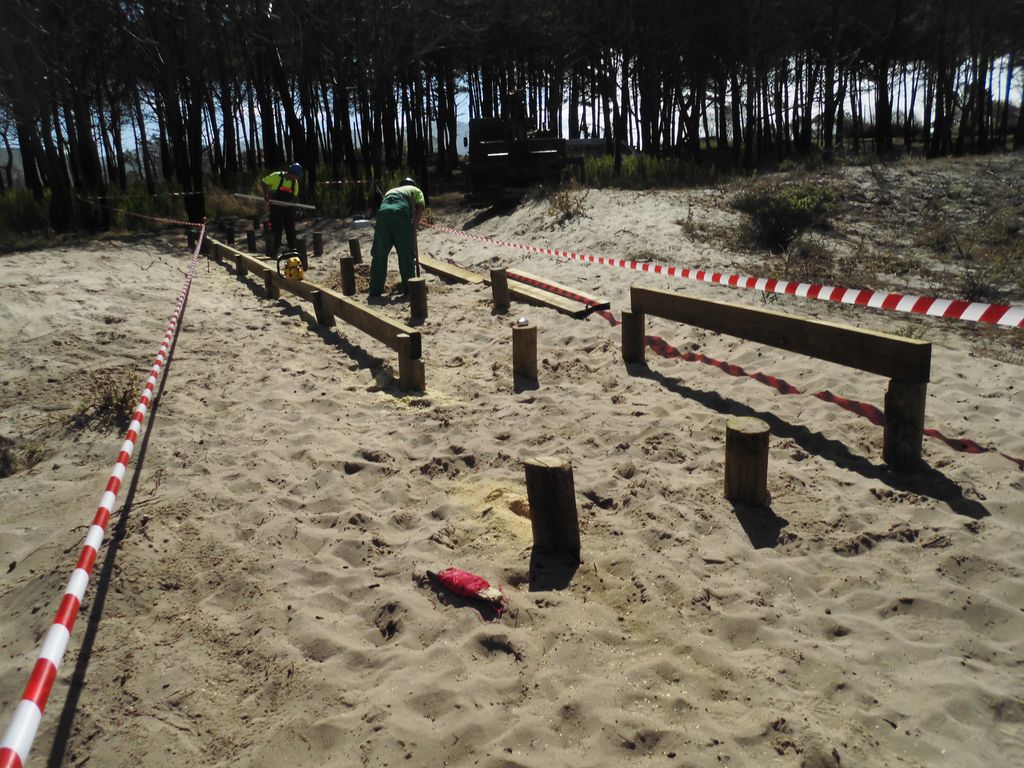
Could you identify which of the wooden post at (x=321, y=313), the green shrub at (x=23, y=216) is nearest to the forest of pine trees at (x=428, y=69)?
the green shrub at (x=23, y=216)

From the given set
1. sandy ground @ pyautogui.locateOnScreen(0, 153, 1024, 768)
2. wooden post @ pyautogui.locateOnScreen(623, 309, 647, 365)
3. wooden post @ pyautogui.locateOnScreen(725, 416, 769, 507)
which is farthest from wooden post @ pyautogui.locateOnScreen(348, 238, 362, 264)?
wooden post @ pyautogui.locateOnScreen(725, 416, 769, 507)

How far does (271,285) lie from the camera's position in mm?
9891

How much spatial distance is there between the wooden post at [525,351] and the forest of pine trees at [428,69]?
48.1ft

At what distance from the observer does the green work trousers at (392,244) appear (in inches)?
370

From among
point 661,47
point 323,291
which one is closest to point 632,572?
point 323,291

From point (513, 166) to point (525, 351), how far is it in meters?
12.3

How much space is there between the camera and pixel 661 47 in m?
27.9

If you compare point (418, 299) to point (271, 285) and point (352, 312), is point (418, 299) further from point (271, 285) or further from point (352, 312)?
point (271, 285)

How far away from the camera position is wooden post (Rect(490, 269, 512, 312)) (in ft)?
28.8

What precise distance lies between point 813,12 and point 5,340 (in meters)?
27.8

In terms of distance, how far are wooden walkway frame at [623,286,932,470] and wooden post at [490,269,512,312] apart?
2.79 m

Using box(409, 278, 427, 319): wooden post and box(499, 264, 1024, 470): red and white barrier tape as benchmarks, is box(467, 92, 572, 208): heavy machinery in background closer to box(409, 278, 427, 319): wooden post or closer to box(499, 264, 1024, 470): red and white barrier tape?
box(409, 278, 427, 319): wooden post

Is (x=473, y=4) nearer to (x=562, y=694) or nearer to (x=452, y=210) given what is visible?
(x=452, y=210)

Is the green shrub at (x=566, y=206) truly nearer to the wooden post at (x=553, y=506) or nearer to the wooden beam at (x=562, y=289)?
the wooden beam at (x=562, y=289)
